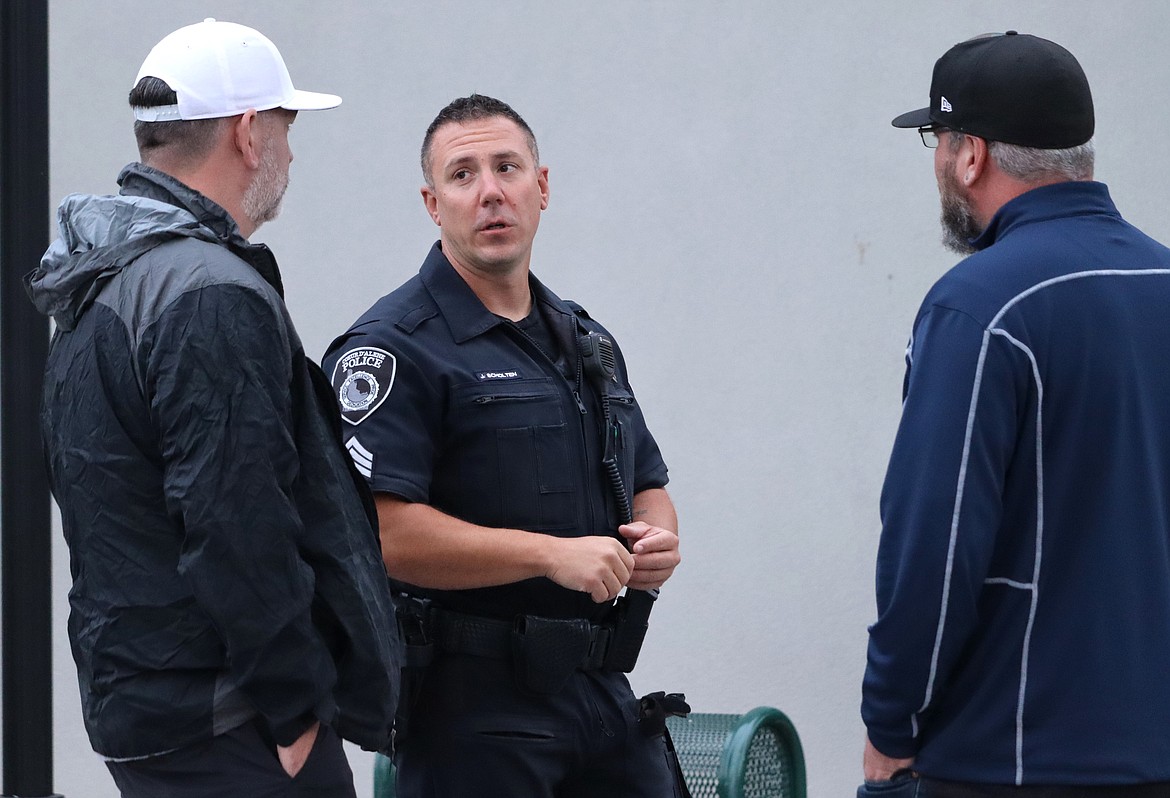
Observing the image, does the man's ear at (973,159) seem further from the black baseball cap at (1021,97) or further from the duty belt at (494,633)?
the duty belt at (494,633)

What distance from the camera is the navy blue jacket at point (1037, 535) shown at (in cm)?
172

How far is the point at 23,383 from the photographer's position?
283 cm

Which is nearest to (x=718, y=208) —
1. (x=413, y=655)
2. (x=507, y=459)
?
(x=507, y=459)

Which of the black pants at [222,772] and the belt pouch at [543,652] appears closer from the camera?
the black pants at [222,772]

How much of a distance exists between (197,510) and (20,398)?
1.41 m

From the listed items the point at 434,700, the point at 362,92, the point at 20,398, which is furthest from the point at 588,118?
the point at 434,700

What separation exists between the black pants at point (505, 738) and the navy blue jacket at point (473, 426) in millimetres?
125

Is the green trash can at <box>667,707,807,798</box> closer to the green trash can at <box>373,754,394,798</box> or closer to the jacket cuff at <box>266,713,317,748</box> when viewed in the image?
the green trash can at <box>373,754,394,798</box>

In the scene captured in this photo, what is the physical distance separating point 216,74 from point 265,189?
0.17 meters

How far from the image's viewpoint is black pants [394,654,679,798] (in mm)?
2180

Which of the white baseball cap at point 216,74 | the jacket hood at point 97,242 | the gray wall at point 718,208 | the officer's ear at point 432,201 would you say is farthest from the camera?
the gray wall at point 718,208

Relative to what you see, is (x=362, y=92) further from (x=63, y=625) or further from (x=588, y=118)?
(x=63, y=625)

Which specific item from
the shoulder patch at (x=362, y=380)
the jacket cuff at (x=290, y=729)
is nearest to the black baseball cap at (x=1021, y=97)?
the shoulder patch at (x=362, y=380)

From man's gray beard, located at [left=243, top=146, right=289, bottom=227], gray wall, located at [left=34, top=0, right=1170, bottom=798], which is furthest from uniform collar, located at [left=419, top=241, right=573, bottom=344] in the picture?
gray wall, located at [left=34, top=0, right=1170, bottom=798]
